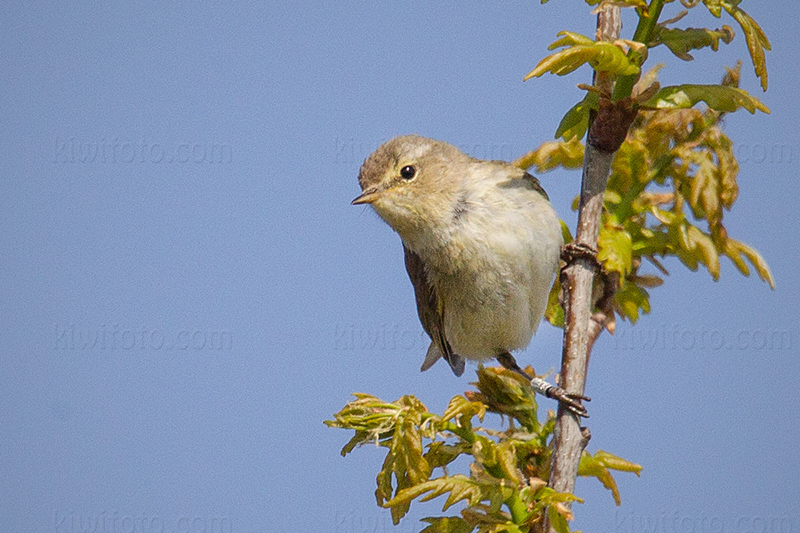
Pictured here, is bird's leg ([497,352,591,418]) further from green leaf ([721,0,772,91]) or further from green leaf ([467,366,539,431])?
green leaf ([721,0,772,91])

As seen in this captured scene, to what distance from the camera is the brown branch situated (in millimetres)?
2523

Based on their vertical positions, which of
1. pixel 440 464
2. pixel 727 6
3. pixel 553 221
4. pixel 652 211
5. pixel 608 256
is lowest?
pixel 440 464

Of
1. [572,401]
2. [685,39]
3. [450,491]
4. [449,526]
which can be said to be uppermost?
[685,39]

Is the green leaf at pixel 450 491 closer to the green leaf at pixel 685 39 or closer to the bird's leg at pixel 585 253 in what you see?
the bird's leg at pixel 585 253

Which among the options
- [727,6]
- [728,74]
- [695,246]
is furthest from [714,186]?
[727,6]

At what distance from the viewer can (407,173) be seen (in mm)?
3934

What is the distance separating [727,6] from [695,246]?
79 centimetres

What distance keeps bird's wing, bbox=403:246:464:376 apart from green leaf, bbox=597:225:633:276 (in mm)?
1420

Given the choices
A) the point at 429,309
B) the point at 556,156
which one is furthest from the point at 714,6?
the point at 429,309

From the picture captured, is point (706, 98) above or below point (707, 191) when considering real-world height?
above

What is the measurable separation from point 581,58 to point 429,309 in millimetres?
2230

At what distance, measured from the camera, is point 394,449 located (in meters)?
2.40

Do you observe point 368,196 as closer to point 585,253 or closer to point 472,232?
point 472,232

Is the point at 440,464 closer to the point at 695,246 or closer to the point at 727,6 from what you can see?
the point at 695,246
